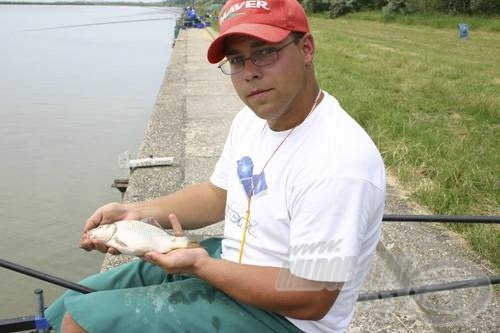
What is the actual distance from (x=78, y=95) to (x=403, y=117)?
9.03 metres

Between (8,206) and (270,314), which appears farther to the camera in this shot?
(8,206)

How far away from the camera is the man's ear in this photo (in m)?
1.92

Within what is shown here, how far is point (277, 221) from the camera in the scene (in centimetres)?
180

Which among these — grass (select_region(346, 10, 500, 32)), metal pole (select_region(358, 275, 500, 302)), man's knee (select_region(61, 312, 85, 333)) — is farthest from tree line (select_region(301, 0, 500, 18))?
man's knee (select_region(61, 312, 85, 333))

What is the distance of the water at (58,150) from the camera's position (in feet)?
17.7

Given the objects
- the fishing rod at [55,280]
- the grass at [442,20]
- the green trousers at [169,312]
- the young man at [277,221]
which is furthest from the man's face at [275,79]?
the grass at [442,20]

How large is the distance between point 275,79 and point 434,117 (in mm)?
6538

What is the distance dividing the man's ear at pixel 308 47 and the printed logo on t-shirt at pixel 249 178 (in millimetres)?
408

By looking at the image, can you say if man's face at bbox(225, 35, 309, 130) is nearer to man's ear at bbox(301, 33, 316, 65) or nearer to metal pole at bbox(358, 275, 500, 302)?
man's ear at bbox(301, 33, 316, 65)

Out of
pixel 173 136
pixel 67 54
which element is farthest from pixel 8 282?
pixel 67 54

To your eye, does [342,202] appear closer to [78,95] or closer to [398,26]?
[78,95]

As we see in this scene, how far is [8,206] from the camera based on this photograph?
6668 millimetres

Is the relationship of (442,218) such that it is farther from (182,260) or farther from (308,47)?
(182,260)

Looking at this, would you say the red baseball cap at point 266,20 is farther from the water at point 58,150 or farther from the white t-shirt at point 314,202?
the water at point 58,150
